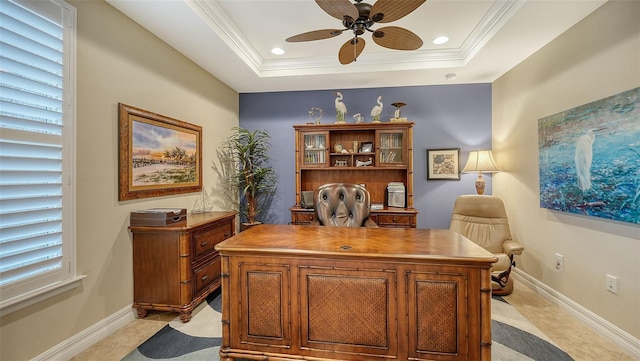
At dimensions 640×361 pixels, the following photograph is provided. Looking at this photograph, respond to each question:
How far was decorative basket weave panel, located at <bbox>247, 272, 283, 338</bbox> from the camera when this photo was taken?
155cm

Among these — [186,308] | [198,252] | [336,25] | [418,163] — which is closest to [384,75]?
[336,25]

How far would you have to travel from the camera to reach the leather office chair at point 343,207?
8.29ft

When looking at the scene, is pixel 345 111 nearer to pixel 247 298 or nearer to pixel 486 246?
pixel 486 246

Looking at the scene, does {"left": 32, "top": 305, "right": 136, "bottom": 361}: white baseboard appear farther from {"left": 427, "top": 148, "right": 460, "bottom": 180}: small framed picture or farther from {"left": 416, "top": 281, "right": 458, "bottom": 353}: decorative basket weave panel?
{"left": 427, "top": 148, "right": 460, "bottom": 180}: small framed picture

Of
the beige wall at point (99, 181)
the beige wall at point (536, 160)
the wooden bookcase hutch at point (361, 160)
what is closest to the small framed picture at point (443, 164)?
the wooden bookcase hutch at point (361, 160)

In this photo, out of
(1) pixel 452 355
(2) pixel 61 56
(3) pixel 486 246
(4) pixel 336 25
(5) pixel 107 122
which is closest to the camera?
(1) pixel 452 355

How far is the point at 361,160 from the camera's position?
12.6 feet

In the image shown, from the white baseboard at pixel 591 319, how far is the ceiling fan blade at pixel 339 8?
2.95 m

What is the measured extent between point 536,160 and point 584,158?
0.65 meters

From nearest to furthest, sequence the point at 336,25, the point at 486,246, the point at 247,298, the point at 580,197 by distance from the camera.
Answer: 1. the point at 247,298
2. the point at 580,197
3. the point at 336,25
4. the point at 486,246

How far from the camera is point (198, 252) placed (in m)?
2.33

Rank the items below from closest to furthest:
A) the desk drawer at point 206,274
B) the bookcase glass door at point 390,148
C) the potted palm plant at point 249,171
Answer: the desk drawer at point 206,274
the bookcase glass door at point 390,148
the potted palm plant at point 249,171

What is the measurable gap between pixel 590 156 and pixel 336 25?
254 centimetres

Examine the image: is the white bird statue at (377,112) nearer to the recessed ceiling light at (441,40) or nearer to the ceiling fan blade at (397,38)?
the recessed ceiling light at (441,40)
